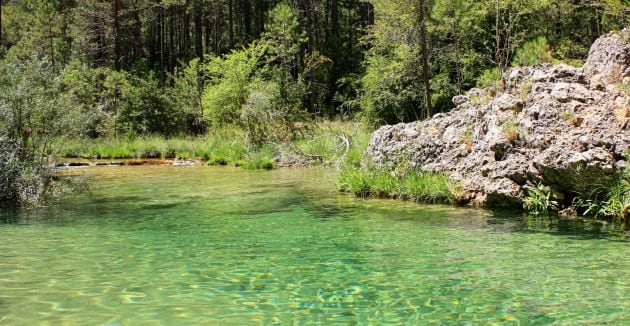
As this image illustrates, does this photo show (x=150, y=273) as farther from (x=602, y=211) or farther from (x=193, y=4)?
(x=193, y=4)

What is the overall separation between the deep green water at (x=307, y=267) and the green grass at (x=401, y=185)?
67cm

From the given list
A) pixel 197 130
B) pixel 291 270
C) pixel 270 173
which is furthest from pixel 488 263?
pixel 197 130

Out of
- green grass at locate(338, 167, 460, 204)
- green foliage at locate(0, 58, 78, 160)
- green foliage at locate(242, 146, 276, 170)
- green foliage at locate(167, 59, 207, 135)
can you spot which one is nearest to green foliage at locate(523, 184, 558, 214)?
green grass at locate(338, 167, 460, 204)

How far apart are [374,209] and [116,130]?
26.0 meters

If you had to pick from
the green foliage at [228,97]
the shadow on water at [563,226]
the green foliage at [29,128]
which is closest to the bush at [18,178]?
the green foliage at [29,128]

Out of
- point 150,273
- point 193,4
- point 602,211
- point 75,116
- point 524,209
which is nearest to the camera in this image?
point 150,273

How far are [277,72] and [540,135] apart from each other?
29.0m

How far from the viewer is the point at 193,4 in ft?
159

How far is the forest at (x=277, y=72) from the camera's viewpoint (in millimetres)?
13961

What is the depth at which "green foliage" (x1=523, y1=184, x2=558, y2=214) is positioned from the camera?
1085 cm

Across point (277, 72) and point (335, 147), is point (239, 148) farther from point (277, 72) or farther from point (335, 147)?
point (277, 72)

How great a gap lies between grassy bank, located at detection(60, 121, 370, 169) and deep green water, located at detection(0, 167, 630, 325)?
8.35m

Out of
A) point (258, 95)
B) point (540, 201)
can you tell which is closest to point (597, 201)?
point (540, 201)

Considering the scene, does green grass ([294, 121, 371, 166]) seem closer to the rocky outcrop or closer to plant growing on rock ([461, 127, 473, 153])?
the rocky outcrop
